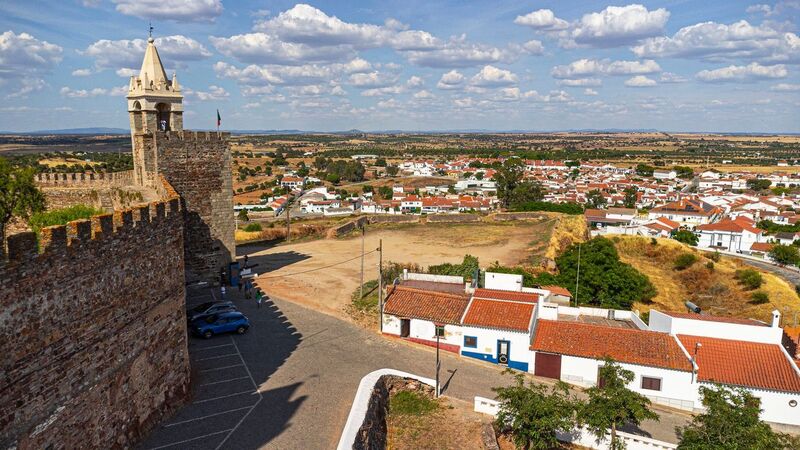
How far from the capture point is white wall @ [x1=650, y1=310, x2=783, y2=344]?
20.5m

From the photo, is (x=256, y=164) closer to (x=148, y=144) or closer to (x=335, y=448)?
(x=148, y=144)

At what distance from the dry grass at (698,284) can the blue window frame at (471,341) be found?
18890mm

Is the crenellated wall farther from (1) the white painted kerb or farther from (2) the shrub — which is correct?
(2) the shrub

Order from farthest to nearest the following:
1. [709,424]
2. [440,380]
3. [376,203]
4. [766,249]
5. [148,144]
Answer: [376,203] → [766,249] → [148,144] → [440,380] → [709,424]

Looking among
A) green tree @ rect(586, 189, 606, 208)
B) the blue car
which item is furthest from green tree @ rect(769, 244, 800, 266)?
the blue car

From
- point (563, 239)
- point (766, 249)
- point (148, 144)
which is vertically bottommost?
point (766, 249)

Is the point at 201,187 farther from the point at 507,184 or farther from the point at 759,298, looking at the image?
the point at 507,184

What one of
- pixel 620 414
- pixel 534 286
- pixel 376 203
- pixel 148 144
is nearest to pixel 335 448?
pixel 620 414

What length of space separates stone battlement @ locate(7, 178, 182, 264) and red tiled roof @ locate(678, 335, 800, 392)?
18.6 meters

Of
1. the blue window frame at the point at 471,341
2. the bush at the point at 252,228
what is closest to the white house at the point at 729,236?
the bush at the point at 252,228

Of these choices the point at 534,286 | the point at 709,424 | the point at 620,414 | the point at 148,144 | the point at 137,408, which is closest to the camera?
the point at 137,408

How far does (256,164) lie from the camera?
478 feet

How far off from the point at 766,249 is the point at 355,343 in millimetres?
57541

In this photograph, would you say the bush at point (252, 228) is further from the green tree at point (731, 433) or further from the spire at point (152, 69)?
the green tree at point (731, 433)
